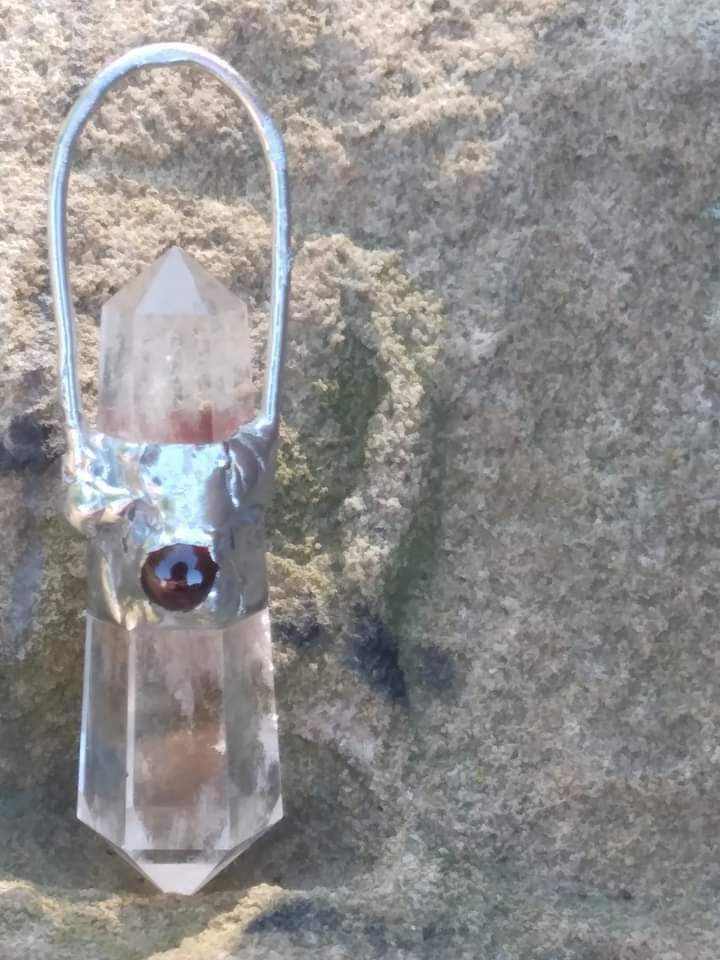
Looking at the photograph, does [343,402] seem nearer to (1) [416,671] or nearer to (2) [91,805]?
(1) [416,671]

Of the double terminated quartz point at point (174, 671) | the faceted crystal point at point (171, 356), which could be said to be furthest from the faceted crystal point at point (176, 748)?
the faceted crystal point at point (171, 356)

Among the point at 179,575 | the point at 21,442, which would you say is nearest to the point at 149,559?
the point at 179,575

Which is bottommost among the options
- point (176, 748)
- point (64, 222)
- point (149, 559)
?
point (176, 748)

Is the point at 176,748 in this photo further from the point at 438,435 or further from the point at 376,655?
the point at 438,435

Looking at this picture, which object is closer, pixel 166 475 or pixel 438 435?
pixel 166 475

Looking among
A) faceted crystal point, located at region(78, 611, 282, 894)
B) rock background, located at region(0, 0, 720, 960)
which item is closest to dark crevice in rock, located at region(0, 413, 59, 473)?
rock background, located at region(0, 0, 720, 960)

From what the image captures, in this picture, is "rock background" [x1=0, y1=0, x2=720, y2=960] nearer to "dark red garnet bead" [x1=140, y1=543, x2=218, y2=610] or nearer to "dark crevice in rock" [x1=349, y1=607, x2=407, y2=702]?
"dark crevice in rock" [x1=349, y1=607, x2=407, y2=702]

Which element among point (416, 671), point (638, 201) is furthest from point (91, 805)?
point (638, 201)
